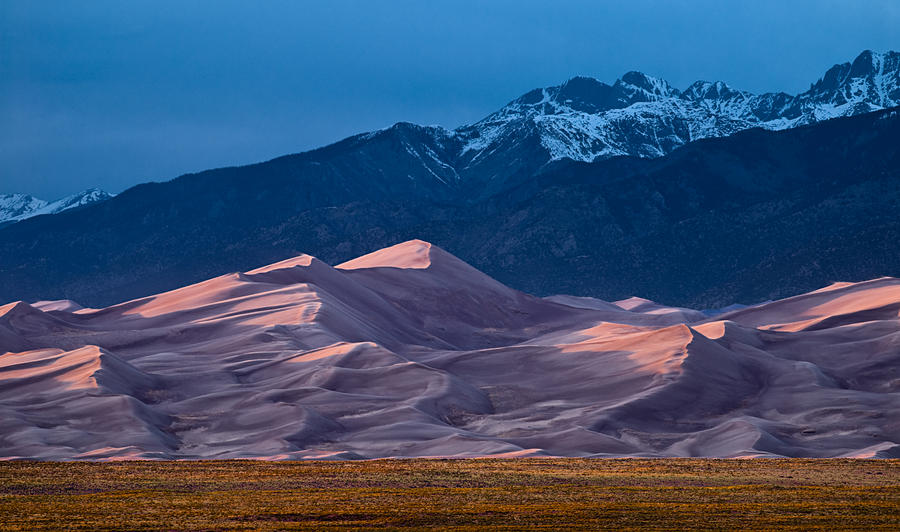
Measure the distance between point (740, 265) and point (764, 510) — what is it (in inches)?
6552

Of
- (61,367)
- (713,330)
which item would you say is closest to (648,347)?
(713,330)

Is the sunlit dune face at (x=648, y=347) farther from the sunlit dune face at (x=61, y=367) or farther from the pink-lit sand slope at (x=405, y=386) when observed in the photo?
the sunlit dune face at (x=61, y=367)

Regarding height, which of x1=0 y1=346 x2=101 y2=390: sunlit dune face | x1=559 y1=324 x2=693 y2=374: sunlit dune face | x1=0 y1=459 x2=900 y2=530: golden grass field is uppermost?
x1=0 y1=346 x2=101 y2=390: sunlit dune face

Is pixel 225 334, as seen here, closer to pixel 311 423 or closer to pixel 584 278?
pixel 311 423

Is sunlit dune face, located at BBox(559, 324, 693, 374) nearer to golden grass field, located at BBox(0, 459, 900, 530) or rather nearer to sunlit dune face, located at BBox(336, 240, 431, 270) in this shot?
golden grass field, located at BBox(0, 459, 900, 530)

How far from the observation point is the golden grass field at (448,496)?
82.3 feet

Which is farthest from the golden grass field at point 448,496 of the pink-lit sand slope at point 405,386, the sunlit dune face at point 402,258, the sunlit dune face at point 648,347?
the sunlit dune face at point 402,258

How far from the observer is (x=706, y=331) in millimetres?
79000

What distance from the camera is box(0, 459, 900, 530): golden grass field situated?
25.1m

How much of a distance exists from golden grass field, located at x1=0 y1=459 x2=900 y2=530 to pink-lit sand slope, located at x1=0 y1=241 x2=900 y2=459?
11826mm

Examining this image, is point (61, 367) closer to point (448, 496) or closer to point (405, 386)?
point (405, 386)

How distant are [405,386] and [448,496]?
36.5 m

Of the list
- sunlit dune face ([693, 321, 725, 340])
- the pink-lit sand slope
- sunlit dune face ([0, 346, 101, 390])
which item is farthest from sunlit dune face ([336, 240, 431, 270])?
sunlit dune face ([0, 346, 101, 390])

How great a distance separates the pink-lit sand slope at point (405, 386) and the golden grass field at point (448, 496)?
466 inches
